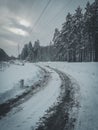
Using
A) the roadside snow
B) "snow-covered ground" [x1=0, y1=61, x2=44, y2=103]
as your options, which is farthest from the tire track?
"snow-covered ground" [x1=0, y1=61, x2=44, y2=103]

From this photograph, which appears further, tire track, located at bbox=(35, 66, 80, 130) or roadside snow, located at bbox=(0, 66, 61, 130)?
roadside snow, located at bbox=(0, 66, 61, 130)

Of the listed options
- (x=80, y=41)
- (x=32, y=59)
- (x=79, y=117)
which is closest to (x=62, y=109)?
(x=79, y=117)

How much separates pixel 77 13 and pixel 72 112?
37.4m

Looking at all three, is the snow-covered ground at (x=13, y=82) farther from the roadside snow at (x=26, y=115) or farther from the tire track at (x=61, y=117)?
the tire track at (x=61, y=117)

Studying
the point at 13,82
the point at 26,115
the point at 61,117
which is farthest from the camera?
the point at 13,82

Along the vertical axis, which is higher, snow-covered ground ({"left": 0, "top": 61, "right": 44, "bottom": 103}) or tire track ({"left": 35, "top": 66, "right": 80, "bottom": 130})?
snow-covered ground ({"left": 0, "top": 61, "right": 44, "bottom": 103})

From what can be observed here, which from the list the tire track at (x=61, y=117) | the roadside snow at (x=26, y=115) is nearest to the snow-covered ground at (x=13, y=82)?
the roadside snow at (x=26, y=115)

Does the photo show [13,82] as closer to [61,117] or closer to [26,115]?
[26,115]

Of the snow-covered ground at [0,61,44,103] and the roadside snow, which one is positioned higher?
the snow-covered ground at [0,61,44,103]

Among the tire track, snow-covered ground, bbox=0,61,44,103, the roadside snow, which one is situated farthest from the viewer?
snow-covered ground, bbox=0,61,44,103

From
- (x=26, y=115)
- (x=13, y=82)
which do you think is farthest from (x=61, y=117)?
(x=13, y=82)

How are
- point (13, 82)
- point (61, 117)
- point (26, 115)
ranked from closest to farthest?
point (61, 117) < point (26, 115) < point (13, 82)

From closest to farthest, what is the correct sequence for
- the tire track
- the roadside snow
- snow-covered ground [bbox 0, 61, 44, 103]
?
the tire track < the roadside snow < snow-covered ground [bbox 0, 61, 44, 103]

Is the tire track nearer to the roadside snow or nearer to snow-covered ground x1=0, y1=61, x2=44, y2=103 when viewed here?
the roadside snow
